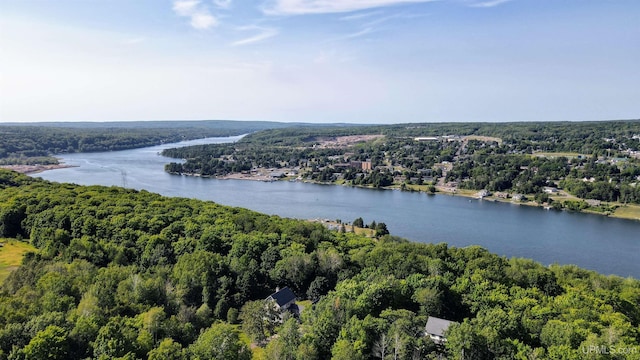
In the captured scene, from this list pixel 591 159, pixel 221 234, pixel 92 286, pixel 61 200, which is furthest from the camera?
pixel 591 159

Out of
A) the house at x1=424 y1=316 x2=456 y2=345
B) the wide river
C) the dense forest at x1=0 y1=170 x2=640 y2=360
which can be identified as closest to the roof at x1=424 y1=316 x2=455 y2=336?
the house at x1=424 y1=316 x2=456 y2=345

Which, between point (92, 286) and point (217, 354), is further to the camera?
point (92, 286)

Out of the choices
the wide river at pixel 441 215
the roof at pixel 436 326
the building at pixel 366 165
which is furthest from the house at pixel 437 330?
the building at pixel 366 165

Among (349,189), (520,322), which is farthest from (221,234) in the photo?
(349,189)

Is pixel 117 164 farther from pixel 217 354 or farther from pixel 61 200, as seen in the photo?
pixel 217 354

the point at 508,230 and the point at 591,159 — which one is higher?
the point at 591,159

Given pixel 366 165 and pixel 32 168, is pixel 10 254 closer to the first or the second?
pixel 32 168

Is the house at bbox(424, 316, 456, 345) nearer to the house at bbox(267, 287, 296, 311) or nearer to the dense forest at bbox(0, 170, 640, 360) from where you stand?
the dense forest at bbox(0, 170, 640, 360)
